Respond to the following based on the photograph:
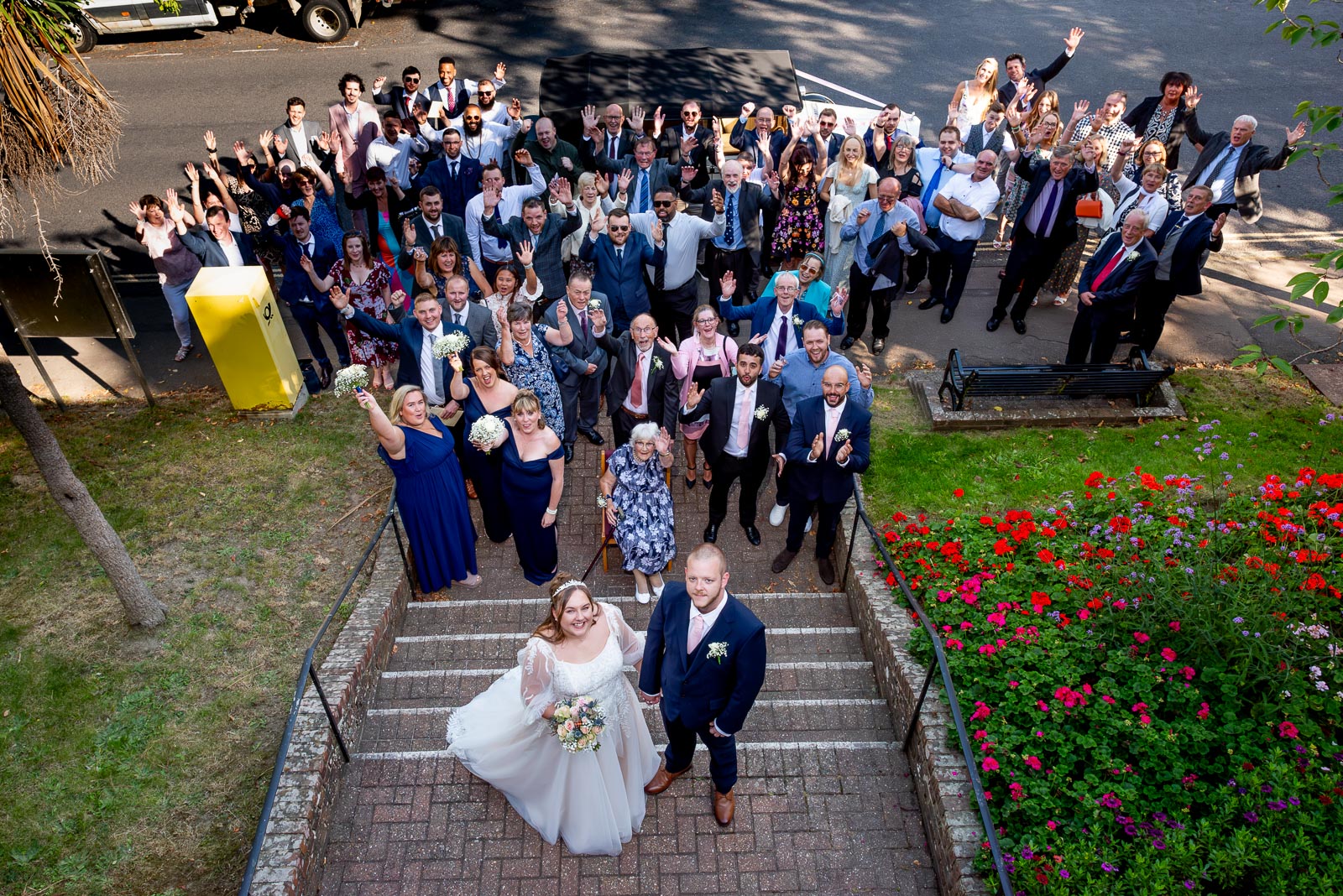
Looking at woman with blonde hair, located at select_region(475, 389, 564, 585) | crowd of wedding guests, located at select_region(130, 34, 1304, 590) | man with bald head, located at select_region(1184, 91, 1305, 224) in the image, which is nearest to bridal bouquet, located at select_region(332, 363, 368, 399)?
crowd of wedding guests, located at select_region(130, 34, 1304, 590)

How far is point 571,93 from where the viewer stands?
12.5 metres

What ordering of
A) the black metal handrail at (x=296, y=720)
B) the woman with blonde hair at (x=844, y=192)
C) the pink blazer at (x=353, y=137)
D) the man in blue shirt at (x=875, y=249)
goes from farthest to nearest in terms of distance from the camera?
the pink blazer at (x=353, y=137) → the woman with blonde hair at (x=844, y=192) → the man in blue shirt at (x=875, y=249) → the black metal handrail at (x=296, y=720)

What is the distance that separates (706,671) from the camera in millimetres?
5117

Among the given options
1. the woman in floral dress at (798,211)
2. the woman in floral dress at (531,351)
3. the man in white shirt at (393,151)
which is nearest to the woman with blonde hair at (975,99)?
the woman in floral dress at (798,211)

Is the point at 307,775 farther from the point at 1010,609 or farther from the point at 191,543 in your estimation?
the point at 1010,609

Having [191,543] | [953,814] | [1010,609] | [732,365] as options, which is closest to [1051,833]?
[953,814]

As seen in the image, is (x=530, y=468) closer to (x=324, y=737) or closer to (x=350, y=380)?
(x=350, y=380)

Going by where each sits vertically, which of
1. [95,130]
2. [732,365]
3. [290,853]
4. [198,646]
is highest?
[95,130]

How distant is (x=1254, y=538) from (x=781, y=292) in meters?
4.38

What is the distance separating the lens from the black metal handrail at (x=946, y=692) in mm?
4812

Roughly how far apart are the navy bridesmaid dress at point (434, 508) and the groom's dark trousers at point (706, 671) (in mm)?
2602

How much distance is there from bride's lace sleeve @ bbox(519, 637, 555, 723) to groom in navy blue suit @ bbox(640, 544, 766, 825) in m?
0.61

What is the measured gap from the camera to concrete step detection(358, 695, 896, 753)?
6352mm

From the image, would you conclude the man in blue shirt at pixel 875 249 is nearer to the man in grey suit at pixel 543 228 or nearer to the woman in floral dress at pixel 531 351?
the man in grey suit at pixel 543 228
